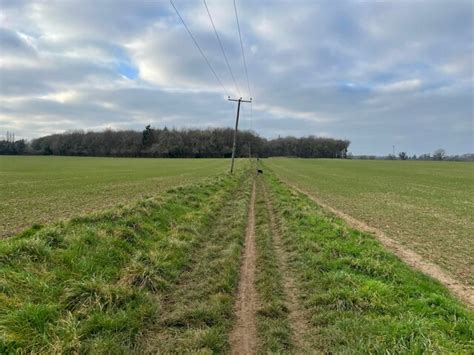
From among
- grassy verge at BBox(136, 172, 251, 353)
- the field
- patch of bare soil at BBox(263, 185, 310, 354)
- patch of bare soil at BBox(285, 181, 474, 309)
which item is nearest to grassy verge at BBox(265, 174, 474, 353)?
the field

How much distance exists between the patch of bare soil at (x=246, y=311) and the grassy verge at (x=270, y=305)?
103mm

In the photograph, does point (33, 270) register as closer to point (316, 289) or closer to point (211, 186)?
point (316, 289)

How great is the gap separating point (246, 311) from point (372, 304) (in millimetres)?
2219

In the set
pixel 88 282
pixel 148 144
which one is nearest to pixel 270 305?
pixel 88 282

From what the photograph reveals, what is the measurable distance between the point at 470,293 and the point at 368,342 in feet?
13.4

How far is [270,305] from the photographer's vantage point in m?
5.13

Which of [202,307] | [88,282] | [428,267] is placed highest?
[88,282]

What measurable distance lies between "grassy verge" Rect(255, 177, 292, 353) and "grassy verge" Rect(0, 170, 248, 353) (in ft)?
5.78

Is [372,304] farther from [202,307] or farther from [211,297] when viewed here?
[202,307]

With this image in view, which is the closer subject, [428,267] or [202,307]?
[202,307]

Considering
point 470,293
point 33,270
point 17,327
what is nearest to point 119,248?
point 33,270

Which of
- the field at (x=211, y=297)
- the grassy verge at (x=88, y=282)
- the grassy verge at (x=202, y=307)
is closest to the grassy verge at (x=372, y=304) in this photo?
the field at (x=211, y=297)

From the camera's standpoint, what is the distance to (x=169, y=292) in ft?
18.9

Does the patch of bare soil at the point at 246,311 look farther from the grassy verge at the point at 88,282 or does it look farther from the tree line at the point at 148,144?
the tree line at the point at 148,144
